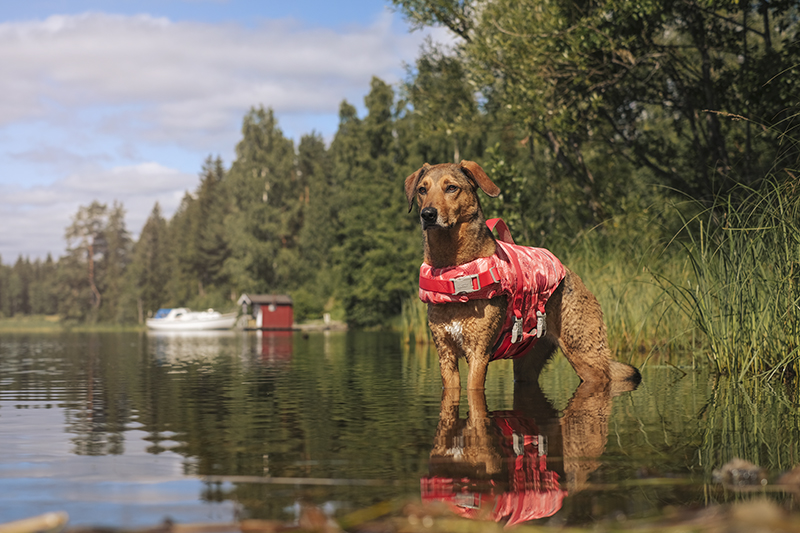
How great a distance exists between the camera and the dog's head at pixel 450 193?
6129mm

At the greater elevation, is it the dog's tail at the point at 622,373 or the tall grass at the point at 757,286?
the tall grass at the point at 757,286

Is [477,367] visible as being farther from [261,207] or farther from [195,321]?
[261,207]

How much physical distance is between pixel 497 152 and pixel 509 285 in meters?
15.5

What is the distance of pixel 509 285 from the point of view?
21.1 ft

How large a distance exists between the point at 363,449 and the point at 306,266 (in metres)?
72.7

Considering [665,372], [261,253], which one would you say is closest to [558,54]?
[665,372]

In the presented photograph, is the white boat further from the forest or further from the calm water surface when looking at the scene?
the calm water surface

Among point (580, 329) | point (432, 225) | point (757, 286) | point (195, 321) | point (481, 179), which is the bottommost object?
point (195, 321)

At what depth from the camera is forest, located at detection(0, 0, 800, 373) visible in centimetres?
730

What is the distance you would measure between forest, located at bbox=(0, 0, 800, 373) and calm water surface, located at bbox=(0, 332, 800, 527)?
137cm

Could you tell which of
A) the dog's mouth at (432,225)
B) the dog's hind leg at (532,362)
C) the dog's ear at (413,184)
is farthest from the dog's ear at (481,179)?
the dog's hind leg at (532,362)

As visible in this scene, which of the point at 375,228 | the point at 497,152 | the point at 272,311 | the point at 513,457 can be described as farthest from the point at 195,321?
the point at 513,457

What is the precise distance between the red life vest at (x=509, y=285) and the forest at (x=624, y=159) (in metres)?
1.26

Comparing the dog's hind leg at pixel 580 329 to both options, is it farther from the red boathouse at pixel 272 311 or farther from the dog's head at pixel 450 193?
the red boathouse at pixel 272 311
